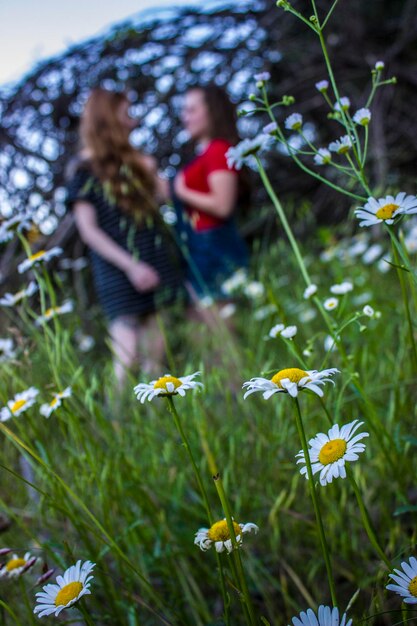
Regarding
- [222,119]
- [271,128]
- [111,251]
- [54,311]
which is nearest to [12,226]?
[54,311]

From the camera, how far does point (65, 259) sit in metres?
2.66

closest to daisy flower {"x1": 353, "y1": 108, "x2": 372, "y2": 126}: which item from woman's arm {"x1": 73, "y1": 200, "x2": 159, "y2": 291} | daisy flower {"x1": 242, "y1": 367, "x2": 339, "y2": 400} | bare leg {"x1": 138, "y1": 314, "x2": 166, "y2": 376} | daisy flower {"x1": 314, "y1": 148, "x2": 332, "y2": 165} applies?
daisy flower {"x1": 314, "y1": 148, "x2": 332, "y2": 165}

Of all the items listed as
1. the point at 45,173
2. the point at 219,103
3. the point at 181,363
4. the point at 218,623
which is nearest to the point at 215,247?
the point at 219,103

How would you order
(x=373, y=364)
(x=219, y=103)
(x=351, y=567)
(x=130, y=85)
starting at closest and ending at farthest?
(x=351, y=567), (x=373, y=364), (x=219, y=103), (x=130, y=85)

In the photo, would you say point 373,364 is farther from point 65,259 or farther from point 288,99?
point 65,259

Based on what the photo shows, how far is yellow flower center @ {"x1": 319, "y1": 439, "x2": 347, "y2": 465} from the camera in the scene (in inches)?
20.0

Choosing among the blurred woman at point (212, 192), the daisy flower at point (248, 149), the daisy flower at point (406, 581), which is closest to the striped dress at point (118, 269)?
the blurred woman at point (212, 192)

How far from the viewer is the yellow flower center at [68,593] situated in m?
0.50

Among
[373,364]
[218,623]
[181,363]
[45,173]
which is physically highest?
[45,173]

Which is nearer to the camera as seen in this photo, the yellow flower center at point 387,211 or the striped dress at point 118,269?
the yellow flower center at point 387,211

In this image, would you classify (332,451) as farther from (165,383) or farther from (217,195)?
(217,195)

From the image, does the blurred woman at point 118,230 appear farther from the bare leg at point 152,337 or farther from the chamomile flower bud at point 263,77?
the chamomile flower bud at point 263,77

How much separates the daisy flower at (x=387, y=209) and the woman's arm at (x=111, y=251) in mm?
1601

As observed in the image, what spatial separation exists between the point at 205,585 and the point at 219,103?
1915 millimetres
